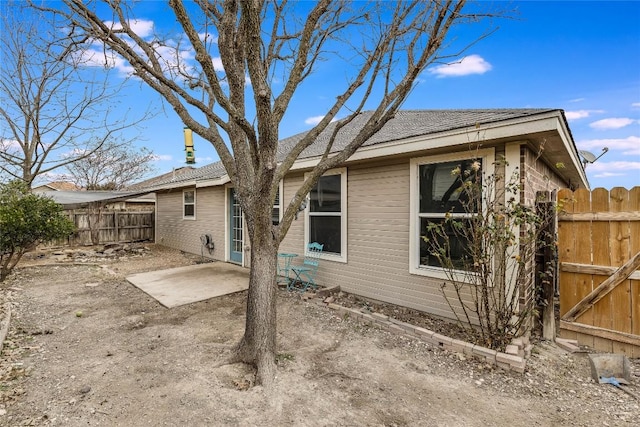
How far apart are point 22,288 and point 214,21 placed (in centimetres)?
644

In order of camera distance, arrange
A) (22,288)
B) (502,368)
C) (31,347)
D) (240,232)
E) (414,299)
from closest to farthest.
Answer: (502,368) < (31,347) < (414,299) < (22,288) < (240,232)

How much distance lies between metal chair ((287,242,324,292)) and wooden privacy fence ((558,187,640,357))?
3800 mm

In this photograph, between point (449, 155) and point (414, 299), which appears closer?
point (449, 155)

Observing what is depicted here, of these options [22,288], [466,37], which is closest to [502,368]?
[466,37]

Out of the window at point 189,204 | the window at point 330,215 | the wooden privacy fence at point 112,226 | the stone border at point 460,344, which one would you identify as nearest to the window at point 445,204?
the stone border at point 460,344

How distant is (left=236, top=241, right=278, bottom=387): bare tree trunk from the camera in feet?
10.0

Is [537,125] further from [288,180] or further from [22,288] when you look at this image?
[22,288]

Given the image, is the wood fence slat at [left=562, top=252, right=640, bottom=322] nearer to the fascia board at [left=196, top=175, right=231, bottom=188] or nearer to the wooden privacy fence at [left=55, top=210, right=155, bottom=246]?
the fascia board at [left=196, top=175, right=231, bottom=188]

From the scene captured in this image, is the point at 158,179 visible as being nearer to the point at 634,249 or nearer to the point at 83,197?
the point at 83,197

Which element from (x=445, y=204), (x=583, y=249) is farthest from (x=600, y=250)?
(x=445, y=204)

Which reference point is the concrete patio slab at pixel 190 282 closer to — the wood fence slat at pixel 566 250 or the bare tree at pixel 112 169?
the wood fence slat at pixel 566 250

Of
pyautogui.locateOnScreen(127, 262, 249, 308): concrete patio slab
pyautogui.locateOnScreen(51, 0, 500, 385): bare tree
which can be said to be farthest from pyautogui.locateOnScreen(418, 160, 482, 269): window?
pyautogui.locateOnScreen(127, 262, 249, 308): concrete patio slab

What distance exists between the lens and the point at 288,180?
6.80 meters

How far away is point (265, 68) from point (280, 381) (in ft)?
11.9
